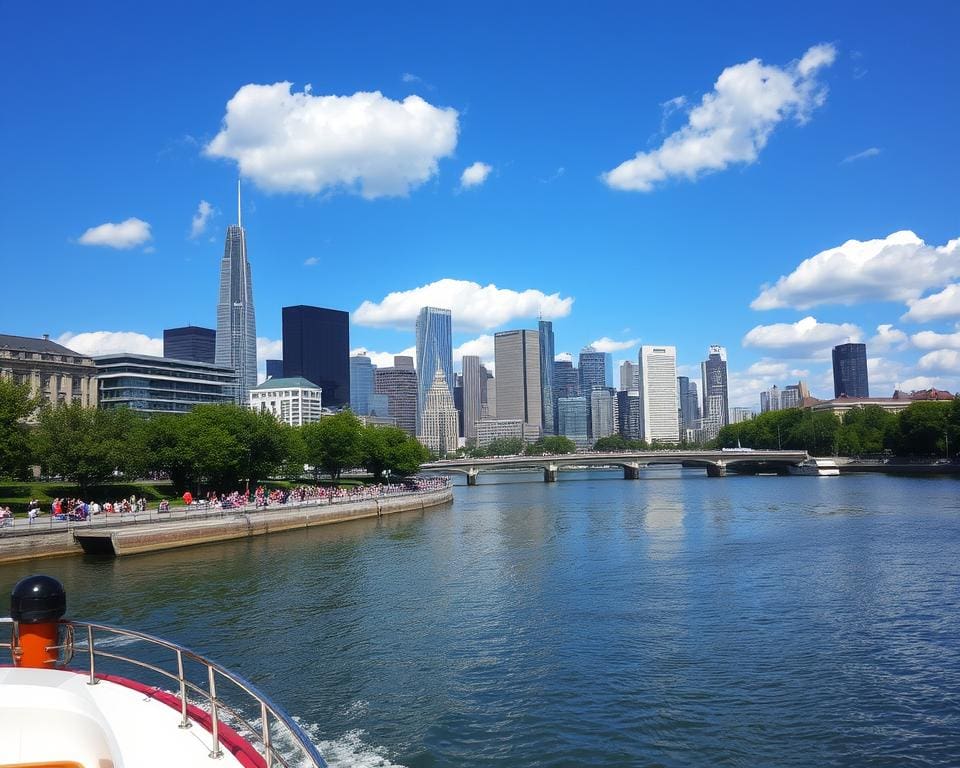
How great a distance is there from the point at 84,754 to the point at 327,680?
48.3 ft

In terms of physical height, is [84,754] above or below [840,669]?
above

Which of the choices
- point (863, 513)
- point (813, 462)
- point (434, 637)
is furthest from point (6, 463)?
point (813, 462)

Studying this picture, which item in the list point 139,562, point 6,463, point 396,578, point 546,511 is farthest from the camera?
point 546,511

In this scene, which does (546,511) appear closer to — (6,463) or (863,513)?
(863,513)

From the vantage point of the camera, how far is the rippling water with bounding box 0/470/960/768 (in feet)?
60.1

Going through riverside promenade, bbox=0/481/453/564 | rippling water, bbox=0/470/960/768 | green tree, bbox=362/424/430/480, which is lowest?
rippling water, bbox=0/470/960/768

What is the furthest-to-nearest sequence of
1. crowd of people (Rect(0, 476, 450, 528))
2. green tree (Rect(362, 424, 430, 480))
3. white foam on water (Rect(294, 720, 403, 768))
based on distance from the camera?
green tree (Rect(362, 424, 430, 480)) < crowd of people (Rect(0, 476, 450, 528)) < white foam on water (Rect(294, 720, 403, 768))

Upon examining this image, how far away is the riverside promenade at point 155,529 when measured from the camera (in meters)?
48.4

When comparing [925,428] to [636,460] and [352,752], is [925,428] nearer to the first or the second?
[636,460]

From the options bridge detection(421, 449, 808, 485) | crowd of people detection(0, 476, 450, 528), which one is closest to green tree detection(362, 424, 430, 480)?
crowd of people detection(0, 476, 450, 528)

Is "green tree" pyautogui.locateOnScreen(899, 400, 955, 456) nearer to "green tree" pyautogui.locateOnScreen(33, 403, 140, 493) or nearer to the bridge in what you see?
the bridge

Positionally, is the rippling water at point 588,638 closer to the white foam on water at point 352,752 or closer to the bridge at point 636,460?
the white foam on water at point 352,752

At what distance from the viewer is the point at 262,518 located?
2589 inches

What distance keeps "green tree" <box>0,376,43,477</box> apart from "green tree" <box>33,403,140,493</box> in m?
1.14
